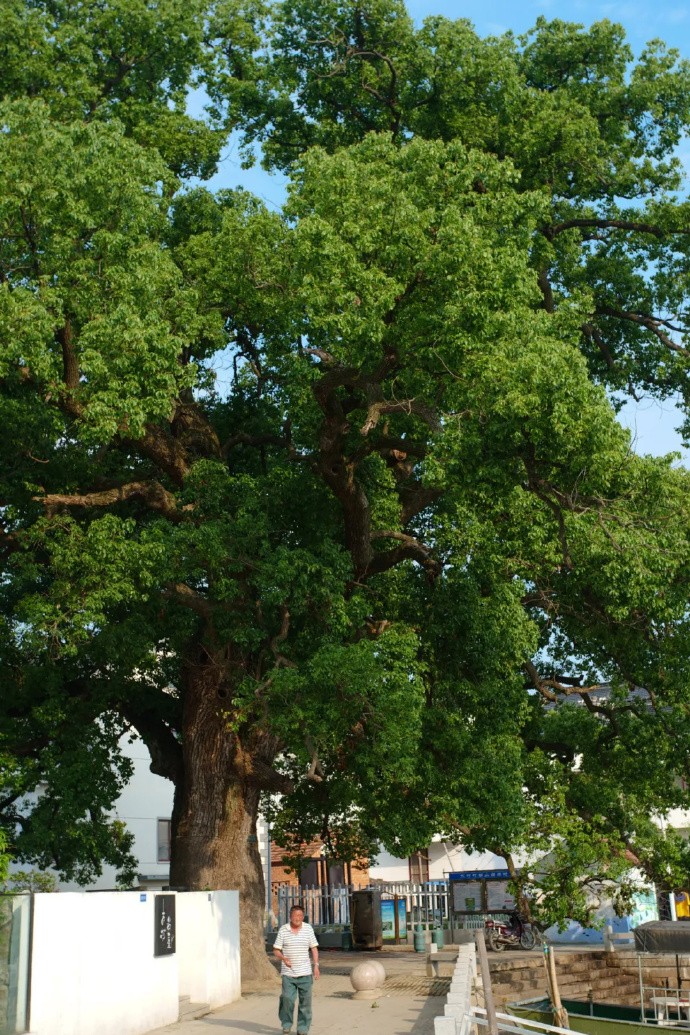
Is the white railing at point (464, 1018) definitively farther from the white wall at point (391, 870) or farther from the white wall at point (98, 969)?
the white wall at point (391, 870)

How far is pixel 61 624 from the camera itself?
17.7 m

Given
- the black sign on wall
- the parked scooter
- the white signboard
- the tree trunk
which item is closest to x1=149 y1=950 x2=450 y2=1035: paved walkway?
the black sign on wall

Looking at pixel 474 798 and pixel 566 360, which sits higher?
pixel 566 360

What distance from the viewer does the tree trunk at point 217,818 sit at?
19938mm

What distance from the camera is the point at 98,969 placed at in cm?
1255

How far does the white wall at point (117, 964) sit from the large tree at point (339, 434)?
2932mm

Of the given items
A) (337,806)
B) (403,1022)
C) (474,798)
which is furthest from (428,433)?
(403,1022)

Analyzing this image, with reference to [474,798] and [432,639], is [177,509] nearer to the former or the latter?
[432,639]

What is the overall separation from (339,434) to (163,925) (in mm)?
7898

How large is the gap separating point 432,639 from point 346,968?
8.09 m

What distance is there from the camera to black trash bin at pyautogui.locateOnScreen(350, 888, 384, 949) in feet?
97.2

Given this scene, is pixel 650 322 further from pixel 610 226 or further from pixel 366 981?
pixel 366 981

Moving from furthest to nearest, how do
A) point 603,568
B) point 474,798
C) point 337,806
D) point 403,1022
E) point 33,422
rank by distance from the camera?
point 337,806
point 474,798
point 33,422
point 603,568
point 403,1022

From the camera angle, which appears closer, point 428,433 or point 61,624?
point 61,624
